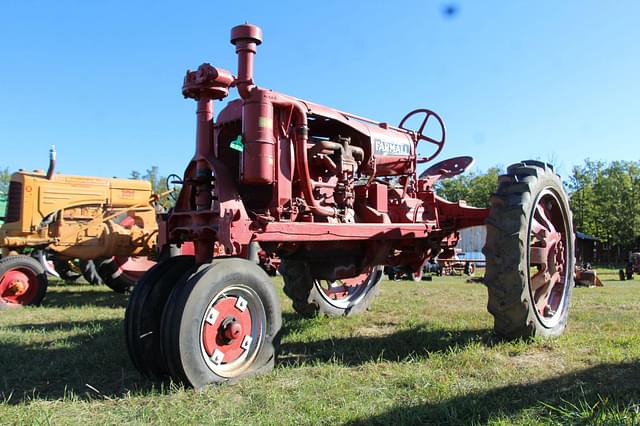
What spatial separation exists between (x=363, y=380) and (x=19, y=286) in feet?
23.0

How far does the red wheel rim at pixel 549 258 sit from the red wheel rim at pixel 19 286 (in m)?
7.47

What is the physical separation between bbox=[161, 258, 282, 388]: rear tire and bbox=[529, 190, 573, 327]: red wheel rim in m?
2.57

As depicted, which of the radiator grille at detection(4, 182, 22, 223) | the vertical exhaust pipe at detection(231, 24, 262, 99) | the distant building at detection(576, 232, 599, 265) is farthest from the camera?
the distant building at detection(576, 232, 599, 265)

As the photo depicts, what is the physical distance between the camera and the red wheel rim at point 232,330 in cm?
368

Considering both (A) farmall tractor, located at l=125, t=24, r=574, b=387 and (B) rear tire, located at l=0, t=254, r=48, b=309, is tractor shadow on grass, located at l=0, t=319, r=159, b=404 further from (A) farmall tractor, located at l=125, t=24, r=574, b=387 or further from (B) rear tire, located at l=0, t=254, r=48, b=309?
(B) rear tire, located at l=0, t=254, r=48, b=309

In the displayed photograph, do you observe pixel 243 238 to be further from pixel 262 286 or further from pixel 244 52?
pixel 244 52

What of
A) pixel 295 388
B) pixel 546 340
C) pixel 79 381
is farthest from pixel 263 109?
pixel 546 340

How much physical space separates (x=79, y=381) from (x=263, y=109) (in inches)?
95.3

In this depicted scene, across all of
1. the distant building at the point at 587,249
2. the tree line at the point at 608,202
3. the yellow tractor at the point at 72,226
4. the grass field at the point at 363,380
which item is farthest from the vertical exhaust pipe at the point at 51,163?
the distant building at the point at 587,249

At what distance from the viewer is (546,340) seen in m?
4.89

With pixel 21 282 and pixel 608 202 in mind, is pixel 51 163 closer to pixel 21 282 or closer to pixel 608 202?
pixel 21 282

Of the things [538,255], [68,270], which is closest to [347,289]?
[538,255]

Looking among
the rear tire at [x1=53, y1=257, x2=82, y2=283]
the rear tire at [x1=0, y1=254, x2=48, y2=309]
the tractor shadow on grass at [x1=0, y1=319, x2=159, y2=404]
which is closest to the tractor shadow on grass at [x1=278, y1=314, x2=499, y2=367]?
the tractor shadow on grass at [x1=0, y1=319, x2=159, y2=404]

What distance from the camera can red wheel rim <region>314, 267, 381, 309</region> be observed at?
23.3 ft
